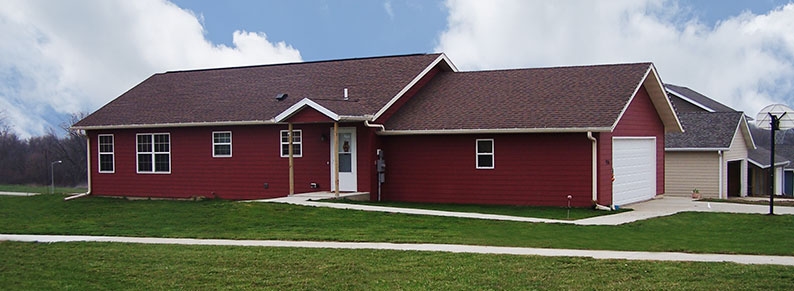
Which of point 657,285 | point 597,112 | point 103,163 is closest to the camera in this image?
point 657,285

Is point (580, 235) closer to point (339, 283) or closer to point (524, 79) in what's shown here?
point (339, 283)

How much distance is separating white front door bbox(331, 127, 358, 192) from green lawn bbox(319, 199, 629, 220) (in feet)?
4.47

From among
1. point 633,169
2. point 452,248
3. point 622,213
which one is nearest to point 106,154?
point 633,169

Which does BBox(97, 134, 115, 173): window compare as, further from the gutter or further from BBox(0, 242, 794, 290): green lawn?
BBox(0, 242, 794, 290): green lawn

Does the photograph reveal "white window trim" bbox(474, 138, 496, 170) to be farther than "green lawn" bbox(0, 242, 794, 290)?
Yes

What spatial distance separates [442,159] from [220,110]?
7.57m

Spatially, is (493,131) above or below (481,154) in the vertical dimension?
above

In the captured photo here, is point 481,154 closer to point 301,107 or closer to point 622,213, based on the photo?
point 622,213

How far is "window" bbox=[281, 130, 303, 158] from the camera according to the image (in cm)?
2483

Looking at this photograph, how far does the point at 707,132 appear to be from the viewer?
3184 centimetres

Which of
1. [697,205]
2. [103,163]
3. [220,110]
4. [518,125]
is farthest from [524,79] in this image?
[103,163]

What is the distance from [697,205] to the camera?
23.4 meters

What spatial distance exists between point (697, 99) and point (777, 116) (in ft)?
77.5

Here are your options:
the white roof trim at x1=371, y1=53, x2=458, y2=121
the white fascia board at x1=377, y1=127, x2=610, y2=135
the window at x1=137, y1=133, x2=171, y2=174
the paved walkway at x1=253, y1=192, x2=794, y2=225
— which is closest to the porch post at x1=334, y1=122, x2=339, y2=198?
the paved walkway at x1=253, y1=192, x2=794, y2=225
